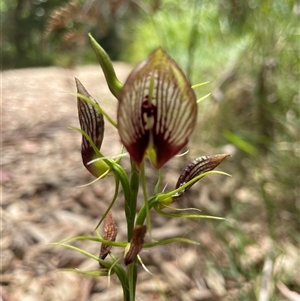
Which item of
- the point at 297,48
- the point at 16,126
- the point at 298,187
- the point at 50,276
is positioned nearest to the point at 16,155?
the point at 16,126

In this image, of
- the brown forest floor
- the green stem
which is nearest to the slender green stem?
the green stem

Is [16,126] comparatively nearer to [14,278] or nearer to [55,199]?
[55,199]

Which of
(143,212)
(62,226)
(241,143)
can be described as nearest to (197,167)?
(143,212)

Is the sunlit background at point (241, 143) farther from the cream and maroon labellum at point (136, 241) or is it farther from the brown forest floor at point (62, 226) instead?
the cream and maroon labellum at point (136, 241)

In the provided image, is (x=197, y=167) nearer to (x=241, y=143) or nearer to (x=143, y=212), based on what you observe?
(x=143, y=212)

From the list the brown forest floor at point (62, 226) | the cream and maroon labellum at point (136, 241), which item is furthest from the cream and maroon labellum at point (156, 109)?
the brown forest floor at point (62, 226)
